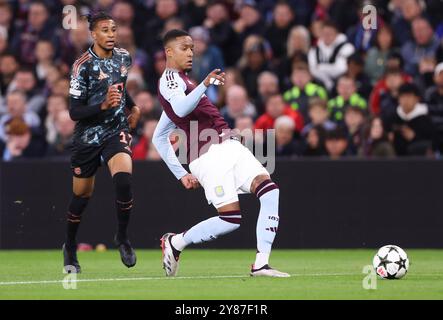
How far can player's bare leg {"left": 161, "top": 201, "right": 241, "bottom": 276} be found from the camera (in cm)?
1159

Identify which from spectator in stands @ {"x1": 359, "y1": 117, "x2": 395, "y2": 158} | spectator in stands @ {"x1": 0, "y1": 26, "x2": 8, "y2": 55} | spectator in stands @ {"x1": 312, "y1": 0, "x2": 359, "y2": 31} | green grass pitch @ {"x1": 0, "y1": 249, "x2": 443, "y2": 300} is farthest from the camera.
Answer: spectator in stands @ {"x1": 0, "y1": 26, "x2": 8, "y2": 55}

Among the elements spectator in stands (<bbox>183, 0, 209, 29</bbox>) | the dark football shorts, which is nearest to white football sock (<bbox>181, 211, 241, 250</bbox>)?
the dark football shorts

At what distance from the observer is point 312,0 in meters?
21.0

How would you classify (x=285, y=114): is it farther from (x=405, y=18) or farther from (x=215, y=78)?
(x=215, y=78)

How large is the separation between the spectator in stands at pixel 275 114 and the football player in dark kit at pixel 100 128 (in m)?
5.82

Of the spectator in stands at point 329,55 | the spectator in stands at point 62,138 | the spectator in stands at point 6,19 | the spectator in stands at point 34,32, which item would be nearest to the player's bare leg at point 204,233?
the spectator in stands at point 62,138

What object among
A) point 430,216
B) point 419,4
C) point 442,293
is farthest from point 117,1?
point 442,293

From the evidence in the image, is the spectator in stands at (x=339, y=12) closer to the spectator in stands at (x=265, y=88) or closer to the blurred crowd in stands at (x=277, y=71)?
the blurred crowd in stands at (x=277, y=71)

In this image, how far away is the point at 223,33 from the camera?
816 inches

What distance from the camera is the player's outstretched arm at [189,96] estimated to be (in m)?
11.1

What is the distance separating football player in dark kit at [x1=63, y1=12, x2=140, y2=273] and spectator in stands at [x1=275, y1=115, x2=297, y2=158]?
213 inches

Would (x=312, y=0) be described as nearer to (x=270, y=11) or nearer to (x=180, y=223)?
(x=270, y=11)

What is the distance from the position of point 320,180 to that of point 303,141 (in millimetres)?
1074

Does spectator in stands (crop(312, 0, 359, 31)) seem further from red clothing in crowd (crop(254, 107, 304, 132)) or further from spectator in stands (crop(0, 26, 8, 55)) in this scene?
spectator in stands (crop(0, 26, 8, 55))
